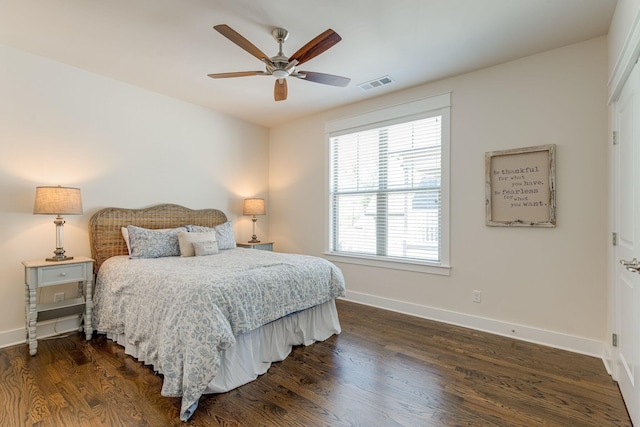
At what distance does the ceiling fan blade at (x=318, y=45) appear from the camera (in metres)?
2.10

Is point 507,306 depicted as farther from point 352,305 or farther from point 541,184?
point 352,305

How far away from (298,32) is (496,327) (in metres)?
3.37

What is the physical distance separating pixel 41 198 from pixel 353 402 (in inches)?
122

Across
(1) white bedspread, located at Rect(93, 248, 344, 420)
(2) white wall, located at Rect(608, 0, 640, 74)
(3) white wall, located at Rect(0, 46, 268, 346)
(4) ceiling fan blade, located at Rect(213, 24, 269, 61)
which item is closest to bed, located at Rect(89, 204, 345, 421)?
(1) white bedspread, located at Rect(93, 248, 344, 420)

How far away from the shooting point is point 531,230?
9.72ft

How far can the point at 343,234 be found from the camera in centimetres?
451

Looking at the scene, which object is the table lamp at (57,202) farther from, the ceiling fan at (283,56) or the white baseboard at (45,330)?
the ceiling fan at (283,56)

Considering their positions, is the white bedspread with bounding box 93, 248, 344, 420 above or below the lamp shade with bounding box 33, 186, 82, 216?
below

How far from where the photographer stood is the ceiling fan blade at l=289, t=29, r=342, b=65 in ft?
6.88

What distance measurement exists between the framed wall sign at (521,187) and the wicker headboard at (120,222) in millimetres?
3657

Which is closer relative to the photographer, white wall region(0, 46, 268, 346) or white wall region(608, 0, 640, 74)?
white wall region(608, 0, 640, 74)

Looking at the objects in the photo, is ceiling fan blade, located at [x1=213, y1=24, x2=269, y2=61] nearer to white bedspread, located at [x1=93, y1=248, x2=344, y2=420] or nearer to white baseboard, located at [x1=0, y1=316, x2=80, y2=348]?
white bedspread, located at [x1=93, y1=248, x2=344, y2=420]

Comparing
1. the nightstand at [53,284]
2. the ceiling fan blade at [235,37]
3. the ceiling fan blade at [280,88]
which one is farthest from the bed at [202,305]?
the ceiling fan blade at [235,37]

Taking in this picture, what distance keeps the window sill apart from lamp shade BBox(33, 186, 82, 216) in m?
3.04
